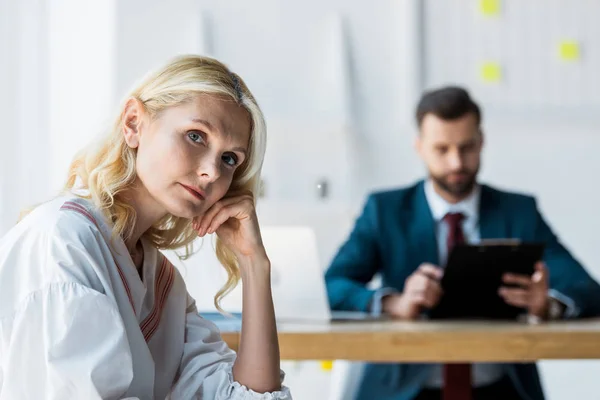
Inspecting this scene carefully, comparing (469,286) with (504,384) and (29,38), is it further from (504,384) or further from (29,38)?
(29,38)

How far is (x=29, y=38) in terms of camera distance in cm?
295

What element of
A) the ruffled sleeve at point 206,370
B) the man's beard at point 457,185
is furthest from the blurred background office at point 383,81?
the ruffled sleeve at point 206,370

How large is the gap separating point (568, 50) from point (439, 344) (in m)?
2.25

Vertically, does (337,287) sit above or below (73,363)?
below

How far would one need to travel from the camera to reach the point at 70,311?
1.01m

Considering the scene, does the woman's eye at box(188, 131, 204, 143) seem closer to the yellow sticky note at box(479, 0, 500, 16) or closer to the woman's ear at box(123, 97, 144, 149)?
the woman's ear at box(123, 97, 144, 149)

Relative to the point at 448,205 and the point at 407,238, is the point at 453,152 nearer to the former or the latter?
the point at 448,205

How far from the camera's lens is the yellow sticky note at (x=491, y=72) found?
3.66m

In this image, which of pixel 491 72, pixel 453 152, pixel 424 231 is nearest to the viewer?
pixel 424 231

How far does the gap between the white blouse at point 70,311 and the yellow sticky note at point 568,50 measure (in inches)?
112

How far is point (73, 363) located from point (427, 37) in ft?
9.57

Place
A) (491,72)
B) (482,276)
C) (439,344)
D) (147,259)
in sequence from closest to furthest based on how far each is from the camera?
1. (147,259)
2. (439,344)
3. (482,276)
4. (491,72)

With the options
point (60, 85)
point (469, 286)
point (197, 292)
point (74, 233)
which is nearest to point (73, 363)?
point (74, 233)

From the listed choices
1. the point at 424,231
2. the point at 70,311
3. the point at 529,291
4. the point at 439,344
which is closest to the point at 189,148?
the point at 70,311
